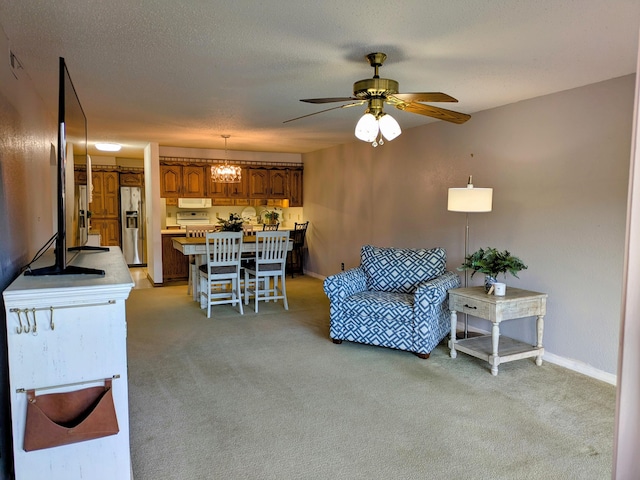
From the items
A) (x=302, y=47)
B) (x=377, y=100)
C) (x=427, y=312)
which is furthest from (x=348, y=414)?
(x=302, y=47)

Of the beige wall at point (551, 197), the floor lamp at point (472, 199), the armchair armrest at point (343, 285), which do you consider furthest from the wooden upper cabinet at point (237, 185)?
the floor lamp at point (472, 199)

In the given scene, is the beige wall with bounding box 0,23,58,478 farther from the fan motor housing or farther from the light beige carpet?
the fan motor housing

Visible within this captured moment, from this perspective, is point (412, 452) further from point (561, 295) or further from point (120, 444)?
point (561, 295)

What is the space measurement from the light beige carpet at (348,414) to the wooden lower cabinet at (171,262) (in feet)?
10.2

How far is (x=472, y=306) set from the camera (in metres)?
3.65

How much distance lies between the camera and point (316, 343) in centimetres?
427

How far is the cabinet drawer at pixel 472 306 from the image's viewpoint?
3498 millimetres

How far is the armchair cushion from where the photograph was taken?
4367mm

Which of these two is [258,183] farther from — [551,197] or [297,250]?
[551,197]

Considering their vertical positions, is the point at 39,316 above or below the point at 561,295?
above

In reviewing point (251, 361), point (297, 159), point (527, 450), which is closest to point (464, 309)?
point (527, 450)

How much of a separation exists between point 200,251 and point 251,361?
7.25 feet

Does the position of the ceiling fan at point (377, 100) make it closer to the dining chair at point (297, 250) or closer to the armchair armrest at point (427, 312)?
the armchair armrest at point (427, 312)

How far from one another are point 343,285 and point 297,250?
4150mm
